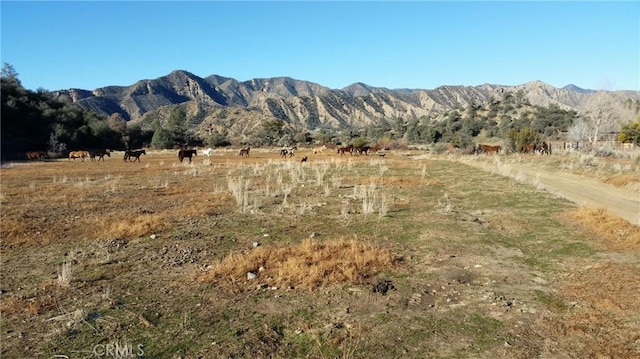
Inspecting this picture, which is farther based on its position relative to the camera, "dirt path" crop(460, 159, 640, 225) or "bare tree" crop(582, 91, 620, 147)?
"bare tree" crop(582, 91, 620, 147)

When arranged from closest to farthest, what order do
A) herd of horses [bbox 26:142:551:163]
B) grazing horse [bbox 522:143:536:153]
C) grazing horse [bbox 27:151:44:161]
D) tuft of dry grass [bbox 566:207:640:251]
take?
1. tuft of dry grass [bbox 566:207:640:251]
2. grazing horse [bbox 522:143:536:153]
3. herd of horses [bbox 26:142:551:163]
4. grazing horse [bbox 27:151:44:161]

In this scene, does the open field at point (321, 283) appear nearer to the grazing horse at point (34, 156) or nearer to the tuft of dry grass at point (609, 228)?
the tuft of dry grass at point (609, 228)

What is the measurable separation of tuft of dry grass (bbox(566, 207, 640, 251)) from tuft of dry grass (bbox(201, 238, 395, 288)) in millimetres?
5102

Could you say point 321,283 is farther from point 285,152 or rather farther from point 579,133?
point 579,133

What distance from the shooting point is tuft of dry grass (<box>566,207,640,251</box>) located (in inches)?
365

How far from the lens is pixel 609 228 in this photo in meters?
10.6

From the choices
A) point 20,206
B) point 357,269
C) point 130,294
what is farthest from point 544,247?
point 20,206

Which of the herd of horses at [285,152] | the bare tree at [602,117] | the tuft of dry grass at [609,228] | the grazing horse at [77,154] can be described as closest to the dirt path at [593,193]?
the tuft of dry grass at [609,228]

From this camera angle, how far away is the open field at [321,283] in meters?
5.21

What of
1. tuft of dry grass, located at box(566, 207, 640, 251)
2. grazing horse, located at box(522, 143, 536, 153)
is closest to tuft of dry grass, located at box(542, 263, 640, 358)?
tuft of dry grass, located at box(566, 207, 640, 251)

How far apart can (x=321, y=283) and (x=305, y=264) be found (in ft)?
2.78

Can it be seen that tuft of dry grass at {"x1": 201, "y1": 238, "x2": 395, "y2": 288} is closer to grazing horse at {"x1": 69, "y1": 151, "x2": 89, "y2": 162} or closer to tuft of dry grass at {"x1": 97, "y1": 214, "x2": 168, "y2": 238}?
tuft of dry grass at {"x1": 97, "y1": 214, "x2": 168, "y2": 238}

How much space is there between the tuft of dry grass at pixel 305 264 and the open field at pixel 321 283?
0.13ft

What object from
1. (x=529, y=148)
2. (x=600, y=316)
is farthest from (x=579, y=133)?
(x=600, y=316)
